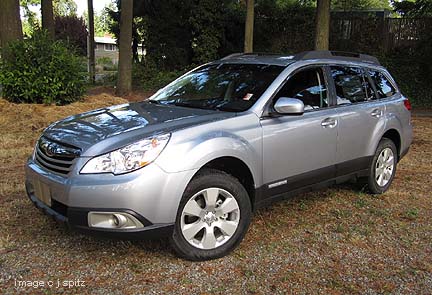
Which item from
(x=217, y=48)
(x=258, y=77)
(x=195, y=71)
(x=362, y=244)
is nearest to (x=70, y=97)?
(x=195, y=71)

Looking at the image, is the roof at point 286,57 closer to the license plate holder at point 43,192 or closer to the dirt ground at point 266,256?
the dirt ground at point 266,256

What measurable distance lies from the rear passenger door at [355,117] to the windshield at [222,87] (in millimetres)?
915

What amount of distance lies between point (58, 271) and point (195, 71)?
2701 millimetres

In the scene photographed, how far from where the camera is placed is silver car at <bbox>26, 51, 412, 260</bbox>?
10.2ft

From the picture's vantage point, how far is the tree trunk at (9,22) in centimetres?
1017

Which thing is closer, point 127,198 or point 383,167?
point 127,198

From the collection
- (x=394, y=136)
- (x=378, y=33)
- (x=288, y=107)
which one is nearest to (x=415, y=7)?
(x=378, y=33)

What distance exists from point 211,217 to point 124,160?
87 cm

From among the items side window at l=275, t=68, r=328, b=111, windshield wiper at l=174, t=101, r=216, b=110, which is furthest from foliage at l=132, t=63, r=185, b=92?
side window at l=275, t=68, r=328, b=111

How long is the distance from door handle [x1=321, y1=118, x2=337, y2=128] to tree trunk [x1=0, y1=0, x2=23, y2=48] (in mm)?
8721

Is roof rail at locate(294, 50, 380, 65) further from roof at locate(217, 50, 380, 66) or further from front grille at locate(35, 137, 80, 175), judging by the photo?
front grille at locate(35, 137, 80, 175)

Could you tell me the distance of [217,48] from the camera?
66.5 ft

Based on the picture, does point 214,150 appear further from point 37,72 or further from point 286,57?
point 37,72

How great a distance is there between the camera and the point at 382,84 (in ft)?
17.8
